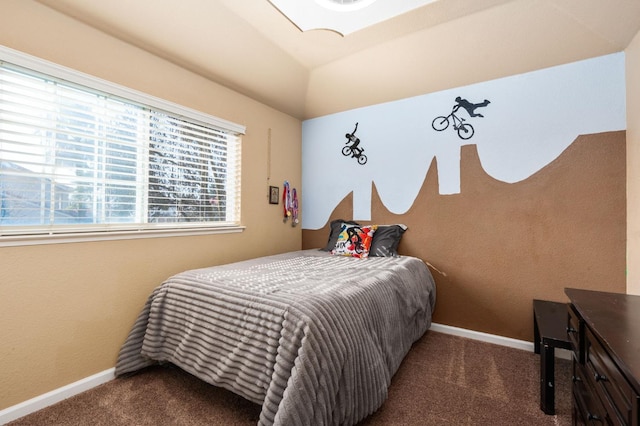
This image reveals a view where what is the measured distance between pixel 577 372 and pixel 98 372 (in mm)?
2616

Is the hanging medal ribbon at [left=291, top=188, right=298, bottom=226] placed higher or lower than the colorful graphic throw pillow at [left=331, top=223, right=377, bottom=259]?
higher

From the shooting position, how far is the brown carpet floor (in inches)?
61.3

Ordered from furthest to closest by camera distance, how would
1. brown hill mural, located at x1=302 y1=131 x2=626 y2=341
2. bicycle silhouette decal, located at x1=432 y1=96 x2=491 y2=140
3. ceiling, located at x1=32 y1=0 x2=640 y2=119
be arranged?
bicycle silhouette decal, located at x1=432 y1=96 x2=491 y2=140
brown hill mural, located at x1=302 y1=131 x2=626 y2=341
ceiling, located at x1=32 y1=0 x2=640 y2=119

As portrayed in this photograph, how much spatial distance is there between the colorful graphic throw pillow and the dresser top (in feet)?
5.56

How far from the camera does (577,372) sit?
124 cm

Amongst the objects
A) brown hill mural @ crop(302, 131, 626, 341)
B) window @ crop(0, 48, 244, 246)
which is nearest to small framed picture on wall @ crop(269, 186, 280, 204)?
window @ crop(0, 48, 244, 246)

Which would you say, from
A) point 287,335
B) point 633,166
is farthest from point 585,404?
point 633,166

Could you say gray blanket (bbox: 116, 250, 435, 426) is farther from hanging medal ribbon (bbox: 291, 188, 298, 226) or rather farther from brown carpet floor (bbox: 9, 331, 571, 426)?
hanging medal ribbon (bbox: 291, 188, 298, 226)

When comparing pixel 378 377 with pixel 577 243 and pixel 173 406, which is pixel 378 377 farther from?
pixel 577 243

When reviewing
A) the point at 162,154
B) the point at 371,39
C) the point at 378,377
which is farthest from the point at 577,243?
the point at 162,154

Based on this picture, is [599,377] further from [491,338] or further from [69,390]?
[69,390]

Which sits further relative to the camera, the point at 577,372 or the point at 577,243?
the point at 577,243

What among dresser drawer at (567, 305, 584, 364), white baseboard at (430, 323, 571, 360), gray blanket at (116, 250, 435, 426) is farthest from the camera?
white baseboard at (430, 323, 571, 360)

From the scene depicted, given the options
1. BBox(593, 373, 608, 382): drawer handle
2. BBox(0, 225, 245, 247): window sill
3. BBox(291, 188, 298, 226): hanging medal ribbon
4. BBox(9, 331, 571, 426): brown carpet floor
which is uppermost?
BBox(291, 188, 298, 226): hanging medal ribbon
